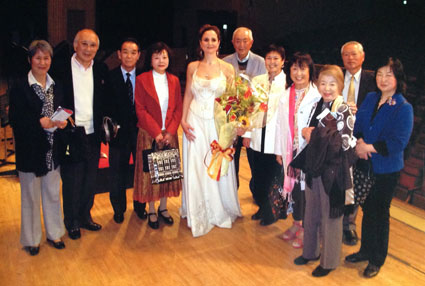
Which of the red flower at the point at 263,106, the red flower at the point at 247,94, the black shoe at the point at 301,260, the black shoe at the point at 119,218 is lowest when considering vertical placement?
the black shoe at the point at 301,260

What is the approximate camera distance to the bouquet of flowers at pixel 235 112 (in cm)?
351

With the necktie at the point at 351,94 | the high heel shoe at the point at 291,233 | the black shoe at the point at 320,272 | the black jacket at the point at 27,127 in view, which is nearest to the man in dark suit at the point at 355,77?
the necktie at the point at 351,94

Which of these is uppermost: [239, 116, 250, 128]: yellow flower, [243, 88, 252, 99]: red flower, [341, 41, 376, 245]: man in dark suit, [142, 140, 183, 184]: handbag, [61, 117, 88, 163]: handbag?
[341, 41, 376, 245]: man in dark suit

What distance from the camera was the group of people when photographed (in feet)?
9.87

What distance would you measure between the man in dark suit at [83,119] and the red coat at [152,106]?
295mm

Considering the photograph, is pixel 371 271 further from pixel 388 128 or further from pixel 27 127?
pixel 27 127

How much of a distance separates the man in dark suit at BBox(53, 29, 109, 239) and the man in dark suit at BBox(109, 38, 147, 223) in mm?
117

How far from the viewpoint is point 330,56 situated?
384 inches

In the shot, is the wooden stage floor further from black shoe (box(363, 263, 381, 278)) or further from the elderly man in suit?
the elderly man in suit

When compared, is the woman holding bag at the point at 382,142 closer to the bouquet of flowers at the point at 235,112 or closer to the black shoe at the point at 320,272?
the black shoe at the point at 320,272

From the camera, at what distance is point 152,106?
371 centimetres

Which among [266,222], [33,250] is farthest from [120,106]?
[266,222]

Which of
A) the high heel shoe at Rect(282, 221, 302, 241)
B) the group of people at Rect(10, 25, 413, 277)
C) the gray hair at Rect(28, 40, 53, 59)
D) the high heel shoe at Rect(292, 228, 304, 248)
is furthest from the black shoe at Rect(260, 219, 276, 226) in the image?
the gray hair at Rect(28, 40, 53, 59)

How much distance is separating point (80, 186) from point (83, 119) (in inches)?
23.0
